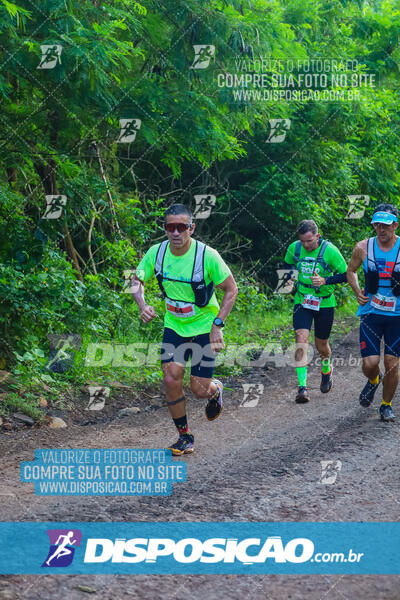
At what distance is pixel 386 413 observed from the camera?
793cm

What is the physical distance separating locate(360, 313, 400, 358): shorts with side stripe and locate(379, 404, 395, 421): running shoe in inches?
23.5

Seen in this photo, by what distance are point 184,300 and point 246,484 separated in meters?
1.75

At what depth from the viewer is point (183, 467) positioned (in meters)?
6.14

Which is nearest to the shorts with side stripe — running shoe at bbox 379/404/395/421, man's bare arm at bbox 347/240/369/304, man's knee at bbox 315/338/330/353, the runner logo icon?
man's bare arm at bbox 347/240/369/304

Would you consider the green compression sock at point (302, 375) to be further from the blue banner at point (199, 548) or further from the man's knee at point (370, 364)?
the blue banner at point (199, 548)

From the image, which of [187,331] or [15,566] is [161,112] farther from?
[15,566]

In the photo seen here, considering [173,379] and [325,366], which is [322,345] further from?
[173,379]

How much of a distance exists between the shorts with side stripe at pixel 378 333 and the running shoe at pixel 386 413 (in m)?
0.60

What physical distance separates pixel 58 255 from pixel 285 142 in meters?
8.11

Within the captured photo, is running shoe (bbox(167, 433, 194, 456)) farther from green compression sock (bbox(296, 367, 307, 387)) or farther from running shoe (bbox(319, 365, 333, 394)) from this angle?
running shoe (bbox(319, 365, 333, 394))

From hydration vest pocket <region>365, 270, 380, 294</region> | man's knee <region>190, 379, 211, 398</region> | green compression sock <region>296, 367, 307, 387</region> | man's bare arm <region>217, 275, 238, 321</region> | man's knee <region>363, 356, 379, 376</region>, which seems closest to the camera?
man's bare arm <region>217, 275, 238, 321</region>

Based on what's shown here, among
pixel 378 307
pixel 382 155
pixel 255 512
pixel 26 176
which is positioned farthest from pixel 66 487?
pixel 382 155

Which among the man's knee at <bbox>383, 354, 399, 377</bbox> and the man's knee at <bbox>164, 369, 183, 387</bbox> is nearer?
the man's knee at <bbox>164, 369, 183, 387</bbox>

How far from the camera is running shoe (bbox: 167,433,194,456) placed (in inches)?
259
